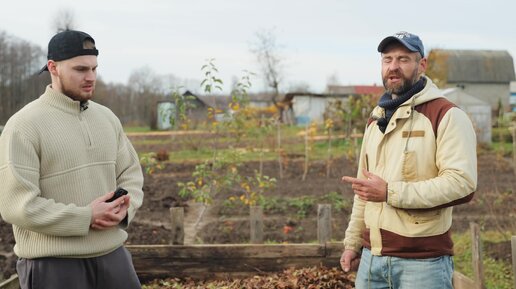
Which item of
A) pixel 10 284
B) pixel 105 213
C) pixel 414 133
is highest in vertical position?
pixel 414 133

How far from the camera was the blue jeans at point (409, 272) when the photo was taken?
2857 millimetres

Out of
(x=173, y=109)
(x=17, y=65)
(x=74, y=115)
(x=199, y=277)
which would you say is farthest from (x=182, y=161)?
(x=17, y=65)

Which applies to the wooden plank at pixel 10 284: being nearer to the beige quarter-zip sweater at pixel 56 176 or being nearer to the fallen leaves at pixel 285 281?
the fallen leaves at pixel 285 281

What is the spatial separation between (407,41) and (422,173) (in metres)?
0.67

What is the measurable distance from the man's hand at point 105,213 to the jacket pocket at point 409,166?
1.50 metres

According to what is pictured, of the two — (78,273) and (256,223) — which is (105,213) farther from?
(256,223)

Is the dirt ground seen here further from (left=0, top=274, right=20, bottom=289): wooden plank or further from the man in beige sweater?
the man in beige sweater

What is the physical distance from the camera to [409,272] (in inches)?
114

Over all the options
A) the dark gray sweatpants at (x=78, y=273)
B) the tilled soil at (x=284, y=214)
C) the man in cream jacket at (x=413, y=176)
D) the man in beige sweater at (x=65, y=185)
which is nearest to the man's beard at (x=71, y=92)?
the man in beige sweater at (x=65, y=185)

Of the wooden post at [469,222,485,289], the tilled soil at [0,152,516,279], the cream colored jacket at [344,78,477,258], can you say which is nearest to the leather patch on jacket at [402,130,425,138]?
the cream colored jacket at [344,78,477,258]

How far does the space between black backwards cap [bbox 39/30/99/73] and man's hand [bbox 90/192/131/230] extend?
78 centimetres

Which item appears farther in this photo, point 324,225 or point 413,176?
point 324,225

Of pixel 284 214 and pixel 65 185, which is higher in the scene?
pixel 65 185

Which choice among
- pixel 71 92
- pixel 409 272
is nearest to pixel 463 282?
pixel 409 272
